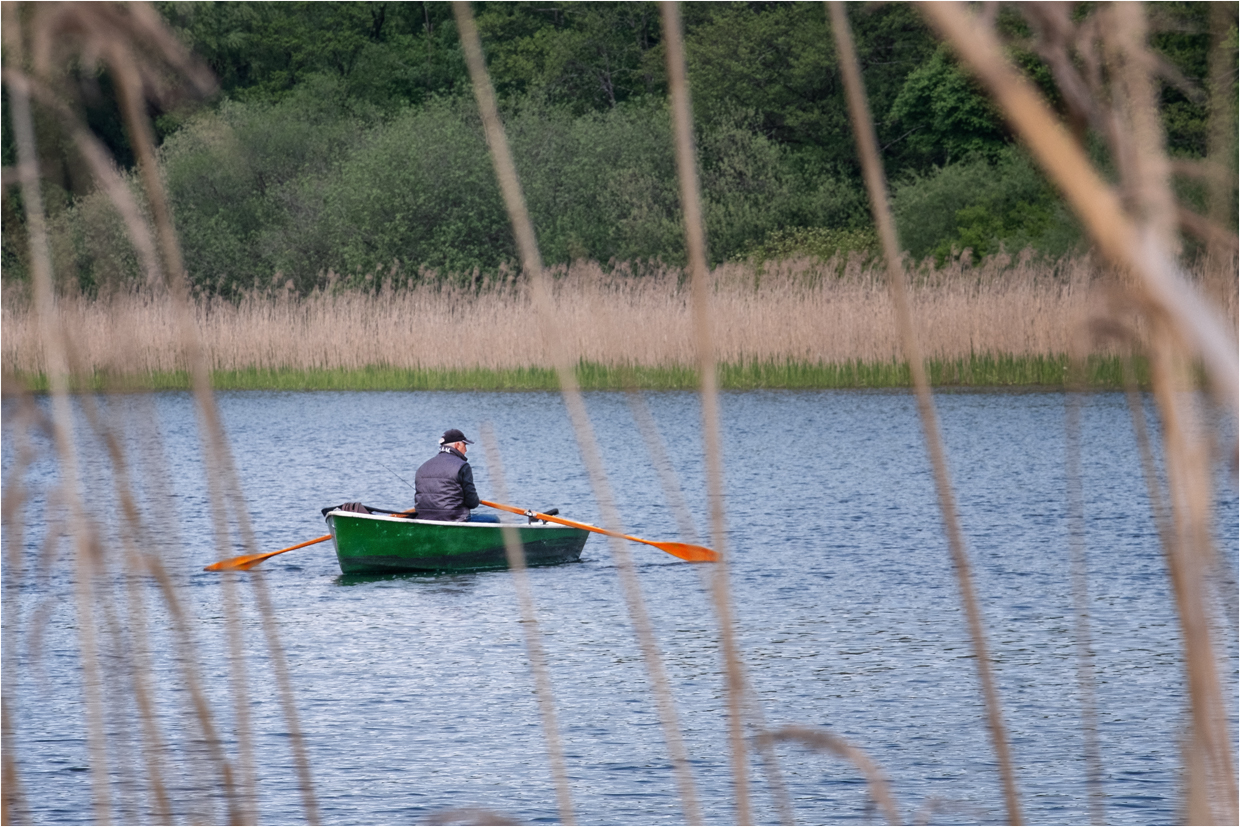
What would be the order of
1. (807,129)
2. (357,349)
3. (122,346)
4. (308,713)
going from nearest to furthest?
1. (122,346)
2. (308,713)
3. (357,349)
4. (807,129)

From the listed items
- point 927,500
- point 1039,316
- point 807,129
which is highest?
point 807,129

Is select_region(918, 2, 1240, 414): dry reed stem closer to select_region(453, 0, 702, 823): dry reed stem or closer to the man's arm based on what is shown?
select_region(453, 0, 702, 823): dry reed stem

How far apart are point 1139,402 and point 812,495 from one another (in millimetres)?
15619

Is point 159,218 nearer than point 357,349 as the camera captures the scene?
Yes

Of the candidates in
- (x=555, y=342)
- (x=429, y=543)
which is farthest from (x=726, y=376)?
(x=555, y=342)

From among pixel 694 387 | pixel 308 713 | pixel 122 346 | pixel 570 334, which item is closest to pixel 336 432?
pixel 570 334

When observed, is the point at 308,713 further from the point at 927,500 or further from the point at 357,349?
the point at 357,349

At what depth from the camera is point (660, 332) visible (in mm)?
23750

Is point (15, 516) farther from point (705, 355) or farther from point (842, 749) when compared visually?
point (842, 749)

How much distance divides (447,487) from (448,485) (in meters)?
0.02

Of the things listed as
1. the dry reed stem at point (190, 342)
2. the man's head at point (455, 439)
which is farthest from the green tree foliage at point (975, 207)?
the dry reed stem at point (190, 342)

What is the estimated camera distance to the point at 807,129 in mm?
38125

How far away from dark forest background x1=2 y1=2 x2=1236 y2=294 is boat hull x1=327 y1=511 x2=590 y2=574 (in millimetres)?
20210

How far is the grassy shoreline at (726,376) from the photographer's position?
22500 millimetres
